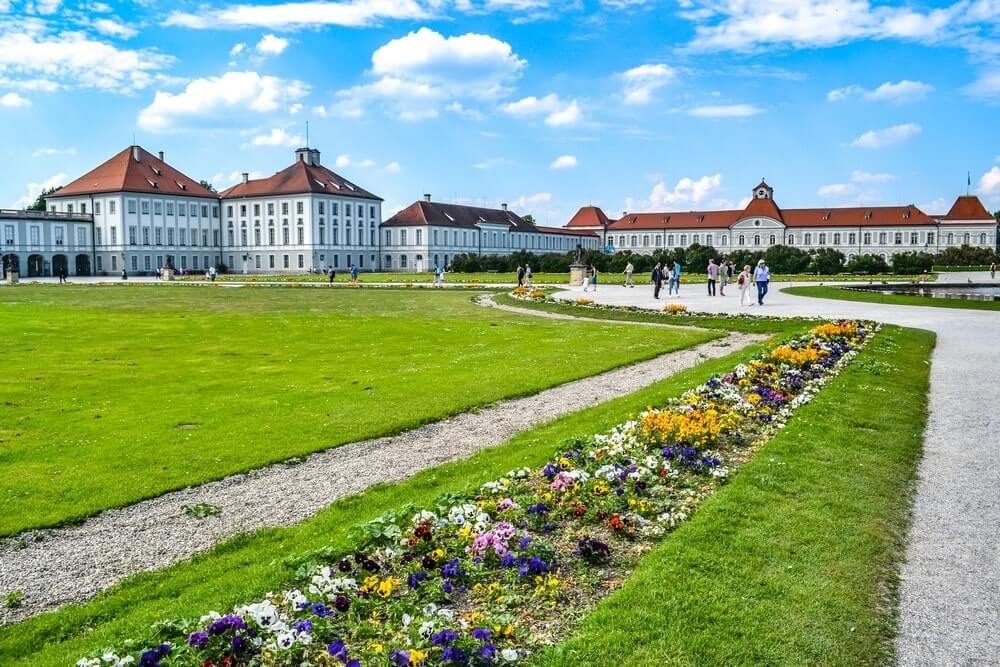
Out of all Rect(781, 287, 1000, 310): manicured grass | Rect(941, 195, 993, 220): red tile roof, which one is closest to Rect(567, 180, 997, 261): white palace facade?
Rect(941, 195, 993, 220): red tile roof

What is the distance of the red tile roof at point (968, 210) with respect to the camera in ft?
404

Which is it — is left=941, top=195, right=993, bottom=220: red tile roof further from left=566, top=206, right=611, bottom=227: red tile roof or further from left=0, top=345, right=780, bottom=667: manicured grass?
left=0, top=345, right=780, bottom=667: manicured grass

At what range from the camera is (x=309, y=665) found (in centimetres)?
423

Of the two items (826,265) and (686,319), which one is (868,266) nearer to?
(826,265)

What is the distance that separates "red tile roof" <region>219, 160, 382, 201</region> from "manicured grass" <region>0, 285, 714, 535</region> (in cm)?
7471

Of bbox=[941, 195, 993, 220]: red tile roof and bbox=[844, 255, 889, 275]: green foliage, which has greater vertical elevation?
bbox=[941, 195, 993, 220]: red tile roof

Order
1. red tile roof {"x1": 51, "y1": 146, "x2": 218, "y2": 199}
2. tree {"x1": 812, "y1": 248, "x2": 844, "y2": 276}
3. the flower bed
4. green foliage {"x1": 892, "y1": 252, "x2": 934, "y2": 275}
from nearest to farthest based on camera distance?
the flower bed
green foliage {"x1": 892, "y1": 252, "x2": 934, "y2": 275}
tree {"x1": 812, "y1": 248, "x2": 844, "y2": 276}
red tile roof {"x1": 51, "y1": 146, "x2": 218, "y2": 199}

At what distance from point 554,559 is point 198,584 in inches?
99.8

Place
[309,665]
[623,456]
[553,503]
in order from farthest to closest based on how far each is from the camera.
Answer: [623,456] < [553,503] < [309,665]

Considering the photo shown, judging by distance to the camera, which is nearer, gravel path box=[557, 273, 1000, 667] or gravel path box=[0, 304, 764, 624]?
gravel path box=[557, 273, 1000, 667]

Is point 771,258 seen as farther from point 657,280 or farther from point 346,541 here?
point 346,541

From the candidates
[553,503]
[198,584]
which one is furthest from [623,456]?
[198,584]

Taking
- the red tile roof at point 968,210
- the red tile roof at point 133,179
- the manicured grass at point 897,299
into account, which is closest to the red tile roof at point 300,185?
the red tile roof at point 133,179

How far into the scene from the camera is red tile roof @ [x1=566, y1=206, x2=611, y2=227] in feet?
484
